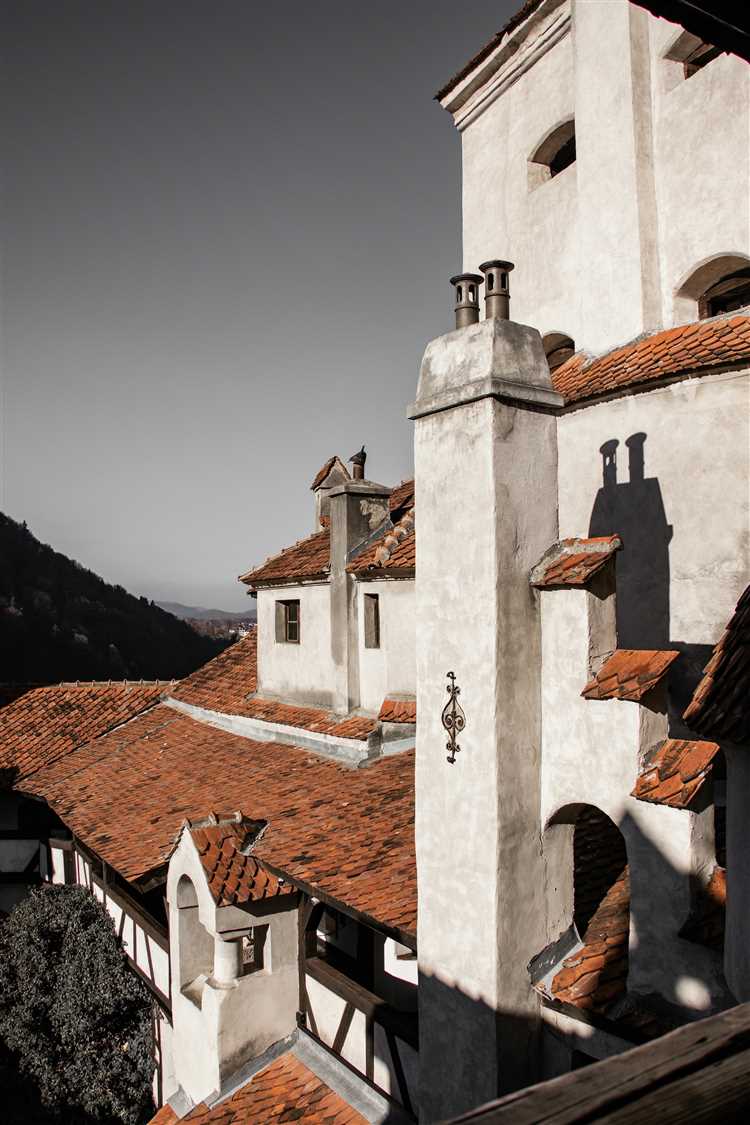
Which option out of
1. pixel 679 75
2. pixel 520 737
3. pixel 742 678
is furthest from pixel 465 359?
pixel 679 75

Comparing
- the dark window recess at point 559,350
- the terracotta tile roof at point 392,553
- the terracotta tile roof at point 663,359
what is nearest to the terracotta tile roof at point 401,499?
the terracotta tile roof at point 392,553

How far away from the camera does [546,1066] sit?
5.91 meters

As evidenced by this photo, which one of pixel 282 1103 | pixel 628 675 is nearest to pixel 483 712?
pixel 628 675

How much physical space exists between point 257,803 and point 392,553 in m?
4.51

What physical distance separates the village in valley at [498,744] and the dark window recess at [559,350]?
6cm

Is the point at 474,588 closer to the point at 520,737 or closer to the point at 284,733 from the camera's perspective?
the point at 520,737

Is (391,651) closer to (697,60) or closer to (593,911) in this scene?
(593,911)

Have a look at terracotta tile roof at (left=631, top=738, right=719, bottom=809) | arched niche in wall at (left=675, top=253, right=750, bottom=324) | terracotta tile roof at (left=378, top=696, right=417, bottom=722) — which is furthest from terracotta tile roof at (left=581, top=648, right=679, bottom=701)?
arched niche in wall at (left=675, top=253, right=750, bottom=324)

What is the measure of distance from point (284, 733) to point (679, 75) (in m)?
12.2

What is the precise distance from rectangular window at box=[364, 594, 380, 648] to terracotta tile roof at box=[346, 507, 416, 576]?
1.71 ft

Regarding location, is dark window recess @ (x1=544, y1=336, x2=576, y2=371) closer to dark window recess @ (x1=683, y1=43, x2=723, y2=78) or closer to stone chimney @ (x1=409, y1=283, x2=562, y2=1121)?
dark window recess @ (x1=683, y1=43, x2=723, y2=78)

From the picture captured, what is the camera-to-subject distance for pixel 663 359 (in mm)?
10406

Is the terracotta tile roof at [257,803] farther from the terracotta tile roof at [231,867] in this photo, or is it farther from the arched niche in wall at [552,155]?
the arched niche in wall at [552,155]

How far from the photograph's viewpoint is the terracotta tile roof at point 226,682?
55.6 feet
